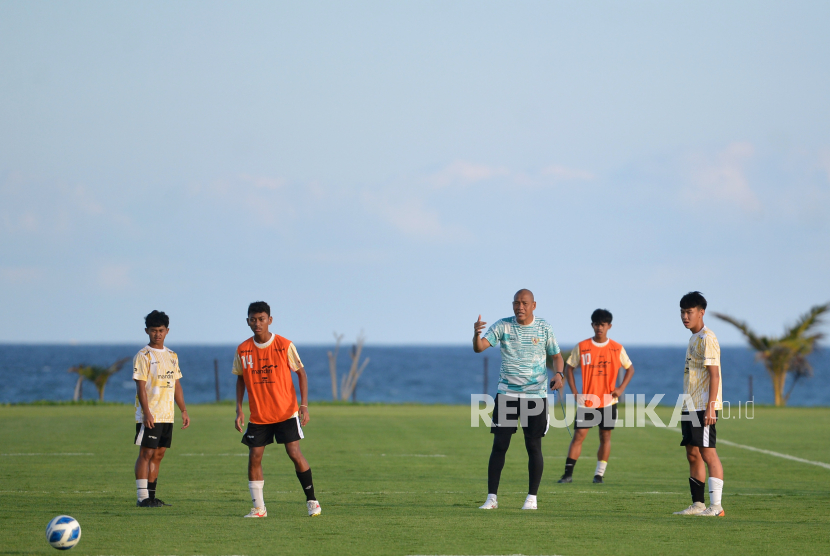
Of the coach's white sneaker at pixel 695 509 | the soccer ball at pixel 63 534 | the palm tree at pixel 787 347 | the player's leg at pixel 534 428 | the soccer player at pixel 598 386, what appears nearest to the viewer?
the soccer ball at pixel 63 534

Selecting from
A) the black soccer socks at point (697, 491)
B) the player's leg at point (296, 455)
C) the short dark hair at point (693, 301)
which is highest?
the short dark hair at point (693, 301)

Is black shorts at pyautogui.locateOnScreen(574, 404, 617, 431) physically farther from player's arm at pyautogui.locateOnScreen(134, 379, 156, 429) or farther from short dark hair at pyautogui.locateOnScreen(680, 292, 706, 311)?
player's arm at pyautogui.locateOnScreen(134, 379, 156, 429)

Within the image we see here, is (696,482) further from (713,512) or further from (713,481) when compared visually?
(713,512)

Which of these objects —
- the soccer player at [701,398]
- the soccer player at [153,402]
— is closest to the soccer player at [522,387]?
the soccer player at [701,398]

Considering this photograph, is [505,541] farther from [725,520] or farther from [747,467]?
[747,467]

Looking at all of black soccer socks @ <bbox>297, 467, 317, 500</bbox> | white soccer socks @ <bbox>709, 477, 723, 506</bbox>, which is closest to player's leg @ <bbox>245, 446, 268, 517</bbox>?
black soccer socks @ <bbox>297, 467, 317, 500</bbox>

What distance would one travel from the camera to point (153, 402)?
901 centimetres

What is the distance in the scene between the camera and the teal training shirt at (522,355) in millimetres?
8680

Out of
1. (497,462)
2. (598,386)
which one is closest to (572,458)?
(598,386)

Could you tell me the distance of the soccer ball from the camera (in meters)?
6.35

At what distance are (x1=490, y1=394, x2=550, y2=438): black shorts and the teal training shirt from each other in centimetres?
6

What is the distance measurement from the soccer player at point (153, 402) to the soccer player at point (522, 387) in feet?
9.94

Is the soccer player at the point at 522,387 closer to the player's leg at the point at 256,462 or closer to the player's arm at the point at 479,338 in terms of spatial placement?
the player's arm at the point at 479,338

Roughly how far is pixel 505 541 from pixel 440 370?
372ft
